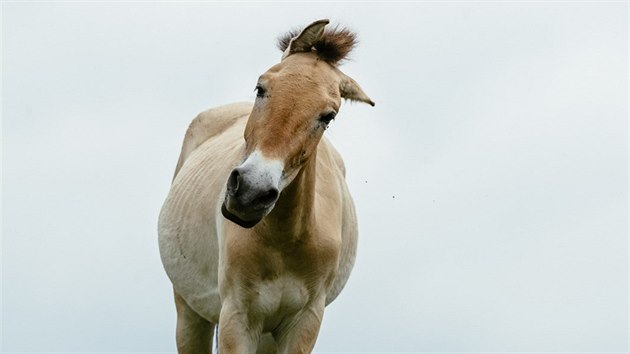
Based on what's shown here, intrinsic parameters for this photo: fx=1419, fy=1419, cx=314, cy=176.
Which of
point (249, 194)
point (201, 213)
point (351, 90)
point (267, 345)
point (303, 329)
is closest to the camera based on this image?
point (249, 194)

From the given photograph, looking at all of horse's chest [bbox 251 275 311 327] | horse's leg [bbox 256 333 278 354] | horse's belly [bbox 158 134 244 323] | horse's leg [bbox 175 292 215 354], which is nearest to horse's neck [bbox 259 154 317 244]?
horse's chest [bbox 251 275 311 327]

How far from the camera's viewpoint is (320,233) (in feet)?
27.3

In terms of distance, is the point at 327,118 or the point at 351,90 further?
the point at 351,90

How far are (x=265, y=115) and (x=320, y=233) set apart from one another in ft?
4.19

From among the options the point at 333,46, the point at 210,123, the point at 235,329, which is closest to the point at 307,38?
the point at 333,46

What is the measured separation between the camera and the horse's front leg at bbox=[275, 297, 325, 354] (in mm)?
8531

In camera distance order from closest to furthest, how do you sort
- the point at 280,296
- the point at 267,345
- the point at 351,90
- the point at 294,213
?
1. the point at 351,90
2. the point at 294,213
3. the point at 280,296
4. the point at 267,345

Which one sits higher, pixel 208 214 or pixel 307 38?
pixel 307 38

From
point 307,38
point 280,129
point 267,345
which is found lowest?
point 267,345

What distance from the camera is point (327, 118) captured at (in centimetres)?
741

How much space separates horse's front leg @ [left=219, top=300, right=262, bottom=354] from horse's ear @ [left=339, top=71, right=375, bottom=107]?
145 cm

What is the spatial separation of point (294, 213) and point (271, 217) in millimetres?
133

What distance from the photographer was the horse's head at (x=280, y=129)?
7004 millimetres

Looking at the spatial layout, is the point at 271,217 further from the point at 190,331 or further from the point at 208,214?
the point at 190,331
